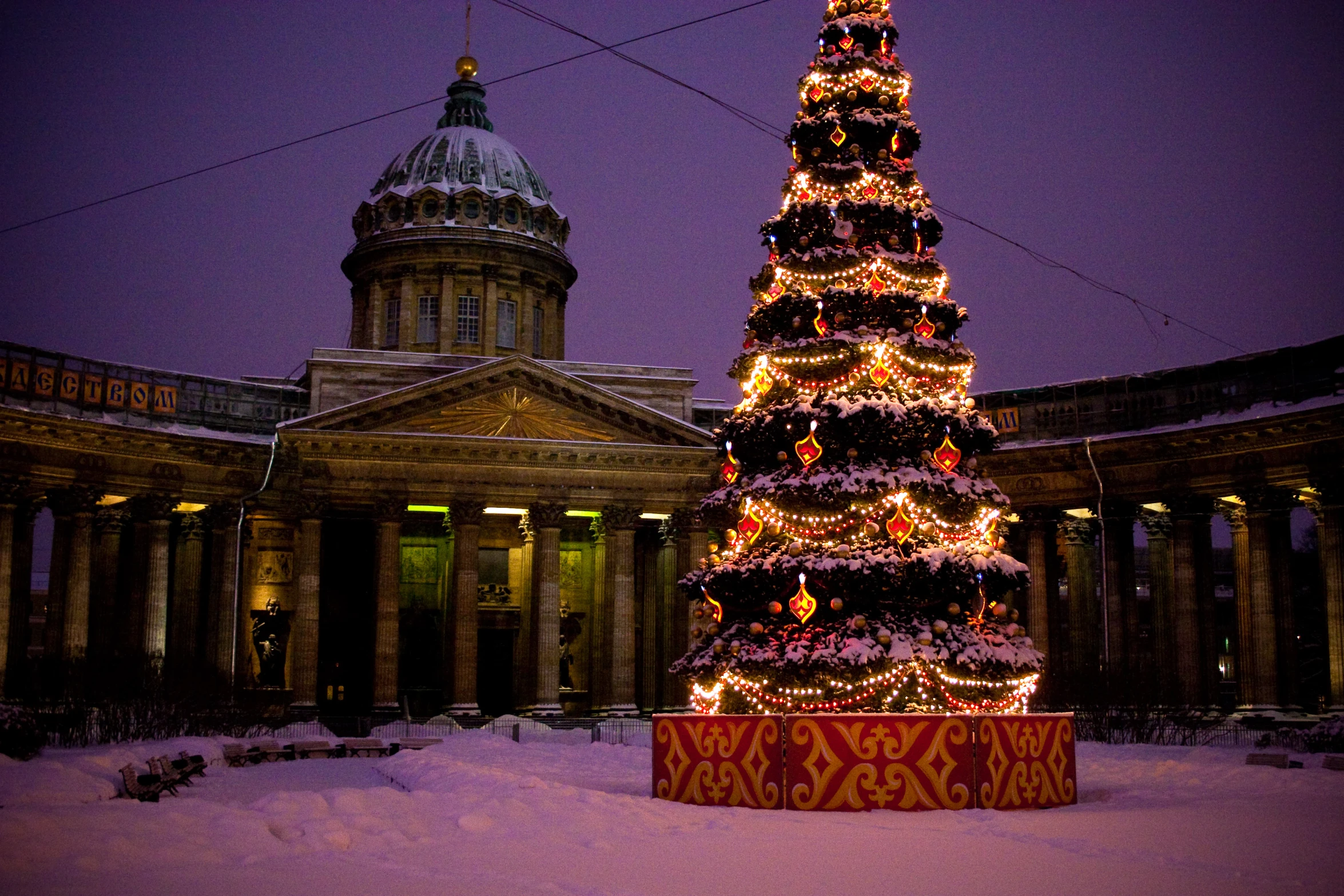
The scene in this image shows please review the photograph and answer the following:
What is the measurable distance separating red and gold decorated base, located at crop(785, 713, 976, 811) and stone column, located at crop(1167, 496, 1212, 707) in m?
28.3

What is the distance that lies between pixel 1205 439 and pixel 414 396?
26.2 m

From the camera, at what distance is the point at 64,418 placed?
43.8 m

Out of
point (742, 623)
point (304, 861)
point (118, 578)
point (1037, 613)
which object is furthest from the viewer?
point (118, 578)

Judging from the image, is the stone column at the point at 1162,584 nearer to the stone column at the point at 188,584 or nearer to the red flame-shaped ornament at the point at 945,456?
the red flame-shaped ornament at the point at 945,456

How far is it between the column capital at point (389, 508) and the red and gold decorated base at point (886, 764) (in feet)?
109

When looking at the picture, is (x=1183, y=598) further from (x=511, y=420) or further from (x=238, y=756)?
(x=238, y=756)

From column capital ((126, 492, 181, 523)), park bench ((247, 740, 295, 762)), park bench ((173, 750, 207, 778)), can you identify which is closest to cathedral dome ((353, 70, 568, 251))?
column capital ((126, 492, 181, 523))

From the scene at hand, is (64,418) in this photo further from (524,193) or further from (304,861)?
(304,861)

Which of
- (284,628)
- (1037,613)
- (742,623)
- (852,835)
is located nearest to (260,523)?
(284,628)

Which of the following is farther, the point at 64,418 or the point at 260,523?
the point at 260,523

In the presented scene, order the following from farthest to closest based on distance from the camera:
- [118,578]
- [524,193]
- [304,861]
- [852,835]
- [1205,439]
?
1. [524,193]
2. [118,578]
3. [1205,439]
4. [852,835]
5. [304,861]

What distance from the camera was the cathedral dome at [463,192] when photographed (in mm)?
64438

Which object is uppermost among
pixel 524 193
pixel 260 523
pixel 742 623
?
pixel 524 193

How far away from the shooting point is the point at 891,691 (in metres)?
19.6
